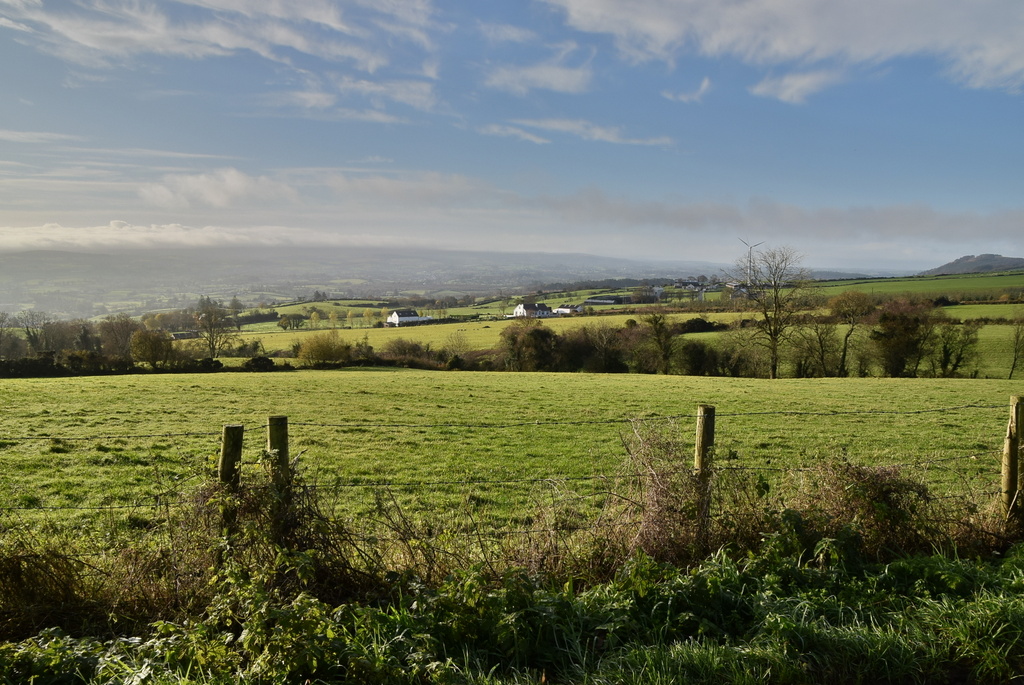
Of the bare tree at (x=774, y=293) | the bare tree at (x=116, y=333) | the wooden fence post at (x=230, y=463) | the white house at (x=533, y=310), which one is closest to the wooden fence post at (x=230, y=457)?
the wooden fence post at (x=230, y=463)

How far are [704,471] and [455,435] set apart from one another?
40.3 ft

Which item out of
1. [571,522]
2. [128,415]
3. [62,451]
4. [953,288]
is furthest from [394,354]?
[953,288]

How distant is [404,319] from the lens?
104438 millimetres

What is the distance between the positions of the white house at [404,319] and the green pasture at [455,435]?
6901cm

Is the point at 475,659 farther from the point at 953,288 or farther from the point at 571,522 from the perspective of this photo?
the point at 953,288

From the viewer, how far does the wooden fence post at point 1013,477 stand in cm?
636

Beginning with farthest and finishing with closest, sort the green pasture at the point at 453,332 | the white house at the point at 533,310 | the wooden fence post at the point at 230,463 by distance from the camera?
the white house at the point at 533,310 → the green pasture at the point at 453,332 → the wooden fence post at the point at 230,463

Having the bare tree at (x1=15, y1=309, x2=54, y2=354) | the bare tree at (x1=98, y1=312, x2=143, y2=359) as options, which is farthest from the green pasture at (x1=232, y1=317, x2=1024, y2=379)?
the bare tree at (x1=15, y1=309, x2=54, y2=354)

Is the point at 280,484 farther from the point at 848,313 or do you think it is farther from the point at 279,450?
the point at 848,313

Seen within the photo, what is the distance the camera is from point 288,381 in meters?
34.9

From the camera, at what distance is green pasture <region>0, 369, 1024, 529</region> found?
9.91 metres

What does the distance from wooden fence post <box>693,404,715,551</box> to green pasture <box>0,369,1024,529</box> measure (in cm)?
19

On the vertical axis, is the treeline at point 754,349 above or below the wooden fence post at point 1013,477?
below

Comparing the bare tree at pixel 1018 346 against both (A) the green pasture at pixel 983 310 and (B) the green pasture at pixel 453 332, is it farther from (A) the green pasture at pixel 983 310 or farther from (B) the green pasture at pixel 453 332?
(B) the green pasture at pixel 453 332
